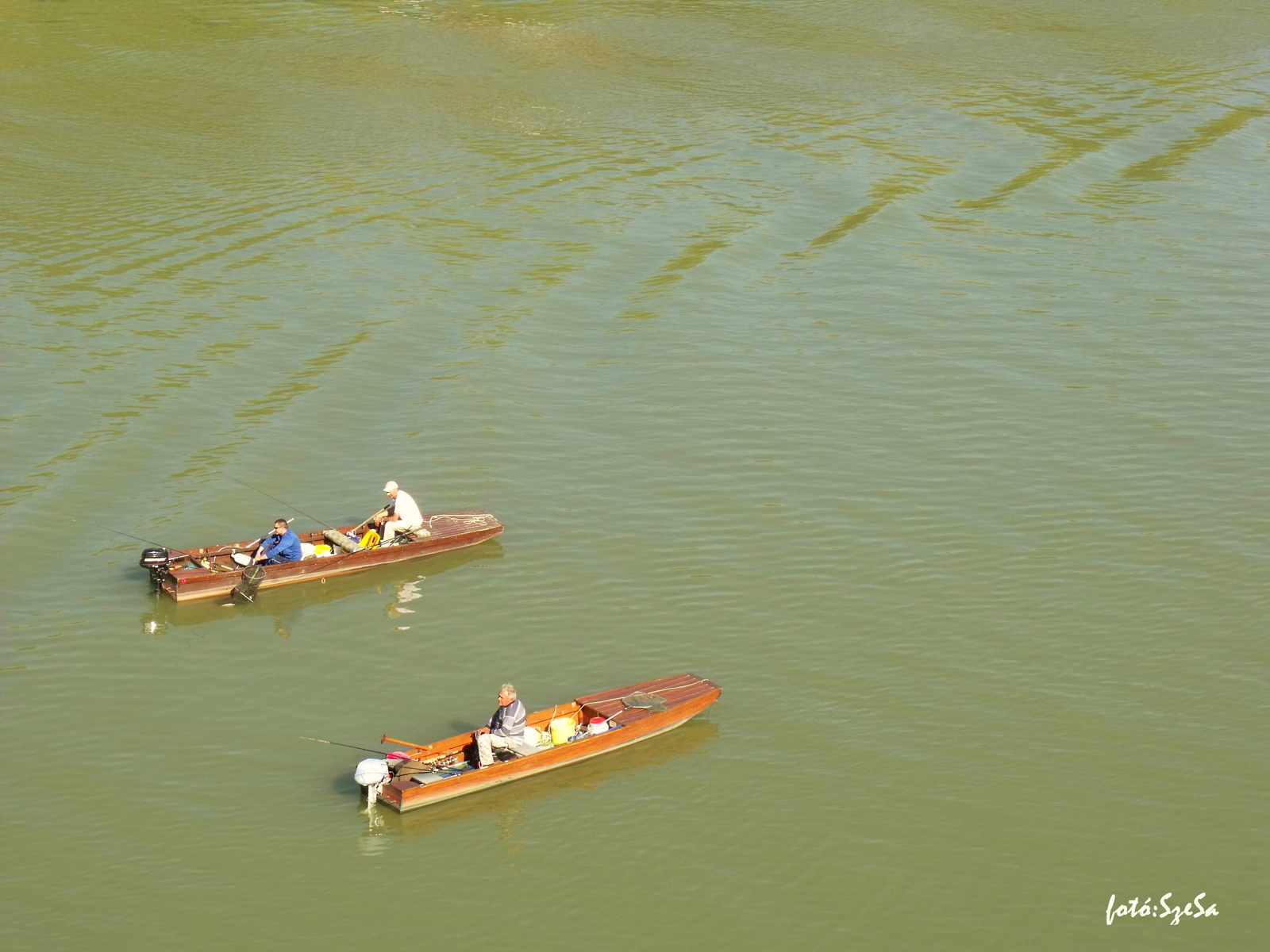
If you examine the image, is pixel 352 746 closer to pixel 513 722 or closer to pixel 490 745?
pixel 490 745

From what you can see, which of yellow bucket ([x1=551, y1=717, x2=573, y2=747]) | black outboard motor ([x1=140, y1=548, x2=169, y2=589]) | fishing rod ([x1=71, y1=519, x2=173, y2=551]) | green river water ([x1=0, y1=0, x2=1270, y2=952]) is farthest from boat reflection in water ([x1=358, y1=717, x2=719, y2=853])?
fishing rod ([x1=71, y1=519, x2=173, y2=551])

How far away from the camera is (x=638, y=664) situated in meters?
18.5

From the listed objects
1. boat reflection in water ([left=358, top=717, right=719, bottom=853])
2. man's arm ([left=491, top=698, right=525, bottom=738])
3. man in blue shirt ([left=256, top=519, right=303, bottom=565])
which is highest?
man in blue shirt ([left=256, top=519, right=303, bottom=565])

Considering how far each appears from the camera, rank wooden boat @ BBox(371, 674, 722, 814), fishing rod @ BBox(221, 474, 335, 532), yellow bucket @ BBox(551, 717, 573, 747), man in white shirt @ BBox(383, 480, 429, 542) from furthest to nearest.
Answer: fishing rod @ BBox(221, 474, 335, 532)
man in white shirt @ BBox(383, 480, 429, 542)
yellow bucket @ BBox(551, 717, 573, 747)
wooden boat @ BBox(371, 674, 722, 814)

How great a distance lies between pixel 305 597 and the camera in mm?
20750

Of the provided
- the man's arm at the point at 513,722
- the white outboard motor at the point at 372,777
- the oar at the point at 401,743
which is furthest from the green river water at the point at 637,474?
the man's arm at the point at 513,722

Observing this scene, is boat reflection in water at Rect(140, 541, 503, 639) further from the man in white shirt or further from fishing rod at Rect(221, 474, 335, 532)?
fishing rod at Rect(221, 474, 335, 532)

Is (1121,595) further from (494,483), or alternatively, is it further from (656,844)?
(494,483)

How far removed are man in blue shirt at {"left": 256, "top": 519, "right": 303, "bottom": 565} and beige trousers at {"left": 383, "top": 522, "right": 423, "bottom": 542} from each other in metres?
1.32

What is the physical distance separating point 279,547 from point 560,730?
231 inches

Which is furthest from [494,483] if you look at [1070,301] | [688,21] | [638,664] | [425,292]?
[688,21]

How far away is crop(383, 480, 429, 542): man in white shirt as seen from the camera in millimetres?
21141

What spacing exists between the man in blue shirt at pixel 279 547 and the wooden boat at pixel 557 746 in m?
4.80

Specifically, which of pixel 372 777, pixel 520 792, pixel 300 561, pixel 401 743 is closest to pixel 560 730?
pixel 520 792
